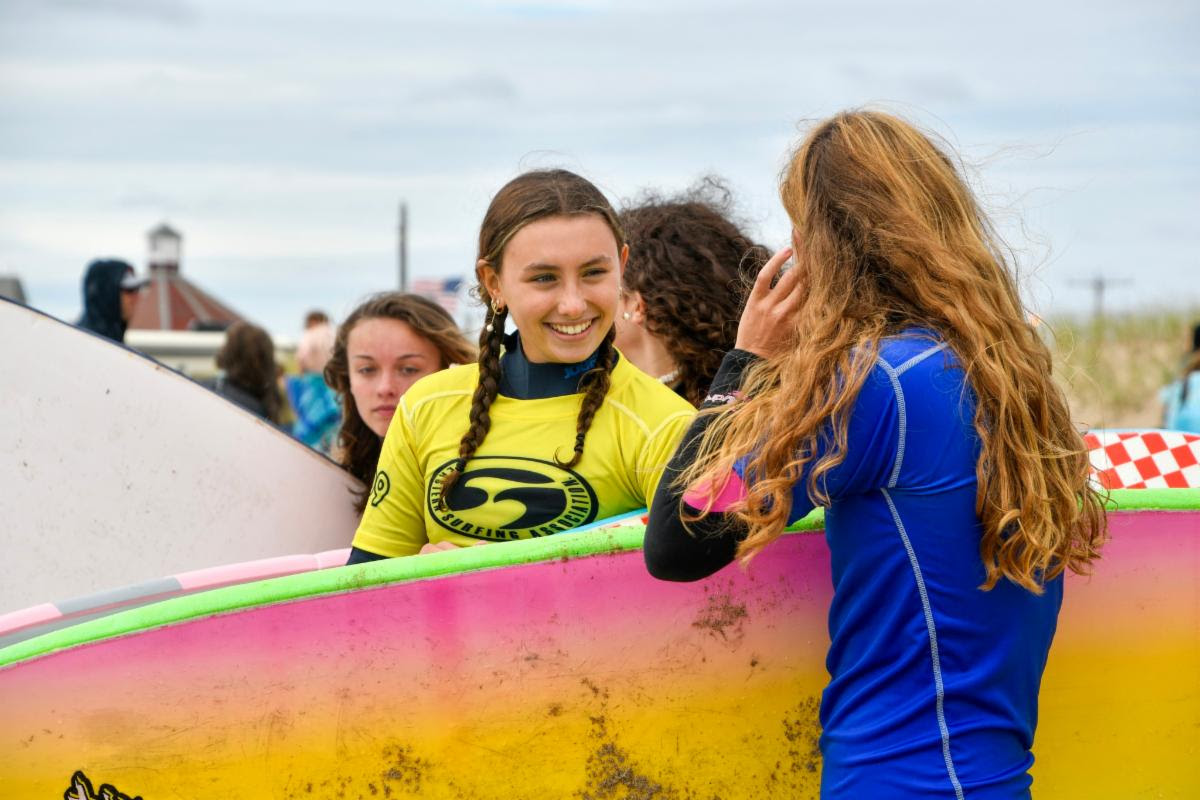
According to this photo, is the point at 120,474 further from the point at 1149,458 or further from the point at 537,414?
the point at 1149,458

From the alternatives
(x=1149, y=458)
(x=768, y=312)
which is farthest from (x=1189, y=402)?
(x=768, y=312)

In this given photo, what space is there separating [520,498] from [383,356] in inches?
45.3

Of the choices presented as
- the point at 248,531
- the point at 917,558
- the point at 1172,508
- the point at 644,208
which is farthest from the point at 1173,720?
the point at 248,531

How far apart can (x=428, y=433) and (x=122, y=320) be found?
4433 mm

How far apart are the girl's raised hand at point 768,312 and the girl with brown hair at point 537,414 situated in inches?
21.3

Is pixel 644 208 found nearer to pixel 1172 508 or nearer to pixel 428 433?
pixel 428 433

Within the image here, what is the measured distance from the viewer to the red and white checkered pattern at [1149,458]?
286cm

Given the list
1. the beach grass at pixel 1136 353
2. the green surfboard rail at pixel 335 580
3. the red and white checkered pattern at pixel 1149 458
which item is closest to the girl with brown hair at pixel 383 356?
the green surfboard rail at pixel 335 580

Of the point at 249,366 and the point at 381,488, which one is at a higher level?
the point at 381,488

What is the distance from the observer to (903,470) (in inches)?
59.4

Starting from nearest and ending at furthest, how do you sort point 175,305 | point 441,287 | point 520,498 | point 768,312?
point 768,312, point 520,498, point 441,287, point 175,305

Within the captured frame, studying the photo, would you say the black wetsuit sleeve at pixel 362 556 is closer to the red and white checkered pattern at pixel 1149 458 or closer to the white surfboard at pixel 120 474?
the white surfboard at pixel 120 474

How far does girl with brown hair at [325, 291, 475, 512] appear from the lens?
3211 millimetres

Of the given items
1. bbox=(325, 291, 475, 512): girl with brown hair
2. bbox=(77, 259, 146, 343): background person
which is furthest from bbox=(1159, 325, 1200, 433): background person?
bbox=(77, 259, 146, 343): background person
